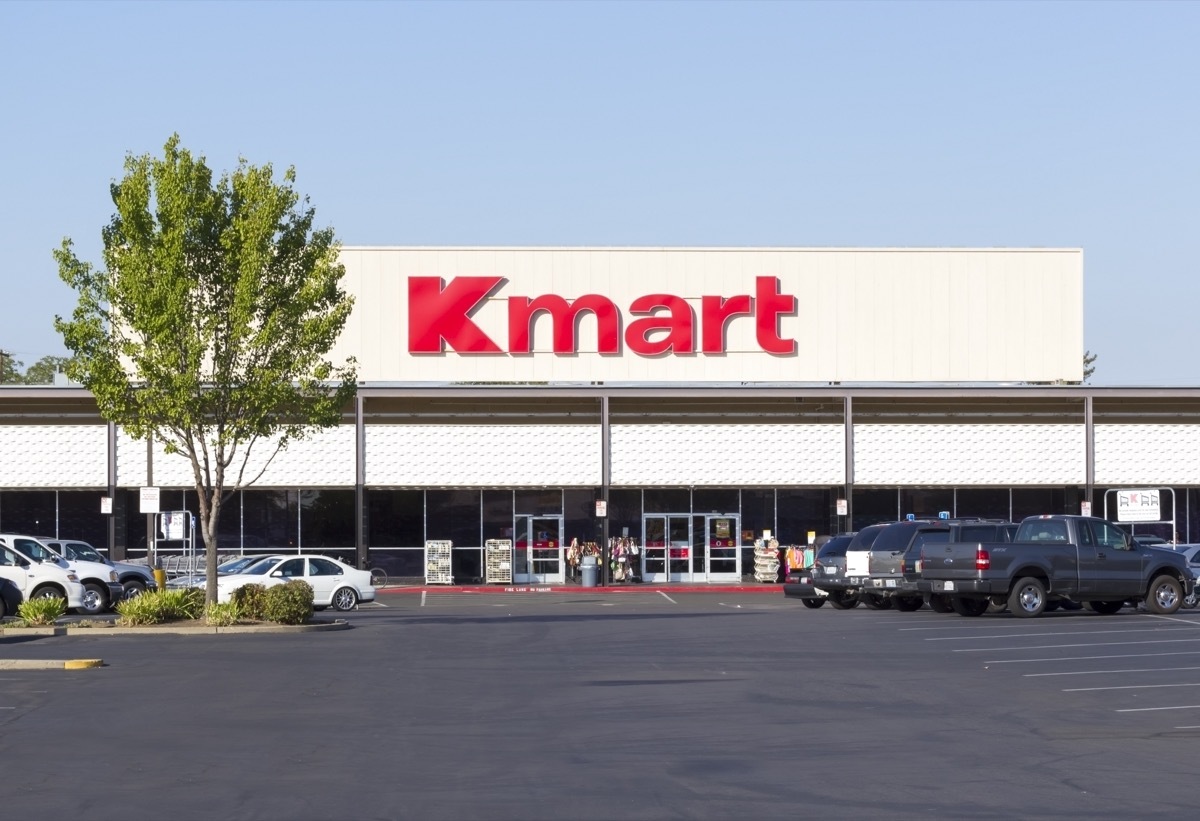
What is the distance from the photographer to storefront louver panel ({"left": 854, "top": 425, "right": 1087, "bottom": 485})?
51125 mm

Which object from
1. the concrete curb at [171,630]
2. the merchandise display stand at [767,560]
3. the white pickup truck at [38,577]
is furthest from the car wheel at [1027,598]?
the merchandise display stand at [767,560]

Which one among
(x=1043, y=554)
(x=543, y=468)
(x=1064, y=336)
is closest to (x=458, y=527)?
(x=543, y=468)

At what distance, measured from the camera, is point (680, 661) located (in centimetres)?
2169

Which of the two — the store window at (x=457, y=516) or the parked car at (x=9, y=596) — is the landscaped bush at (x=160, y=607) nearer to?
the parked car at (x=9, y=596)

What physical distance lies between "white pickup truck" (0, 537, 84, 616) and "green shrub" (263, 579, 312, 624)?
600 cm

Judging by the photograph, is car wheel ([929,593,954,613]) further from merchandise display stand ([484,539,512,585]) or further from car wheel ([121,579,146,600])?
merchandise display stand ([484,539,512,585])

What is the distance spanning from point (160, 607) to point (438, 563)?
2245 cm

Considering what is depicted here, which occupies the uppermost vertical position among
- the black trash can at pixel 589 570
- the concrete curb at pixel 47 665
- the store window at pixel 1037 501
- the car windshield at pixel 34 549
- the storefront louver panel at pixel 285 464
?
the storefront louver panel at pixel 285 464

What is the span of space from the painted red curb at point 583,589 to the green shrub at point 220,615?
59.3ft

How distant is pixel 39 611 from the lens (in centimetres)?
2756

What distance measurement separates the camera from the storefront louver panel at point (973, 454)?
5112 centimetres

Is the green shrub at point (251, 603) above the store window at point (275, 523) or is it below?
below

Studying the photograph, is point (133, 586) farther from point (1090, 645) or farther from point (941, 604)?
point (1090, 645)

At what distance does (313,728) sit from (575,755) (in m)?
2.99
